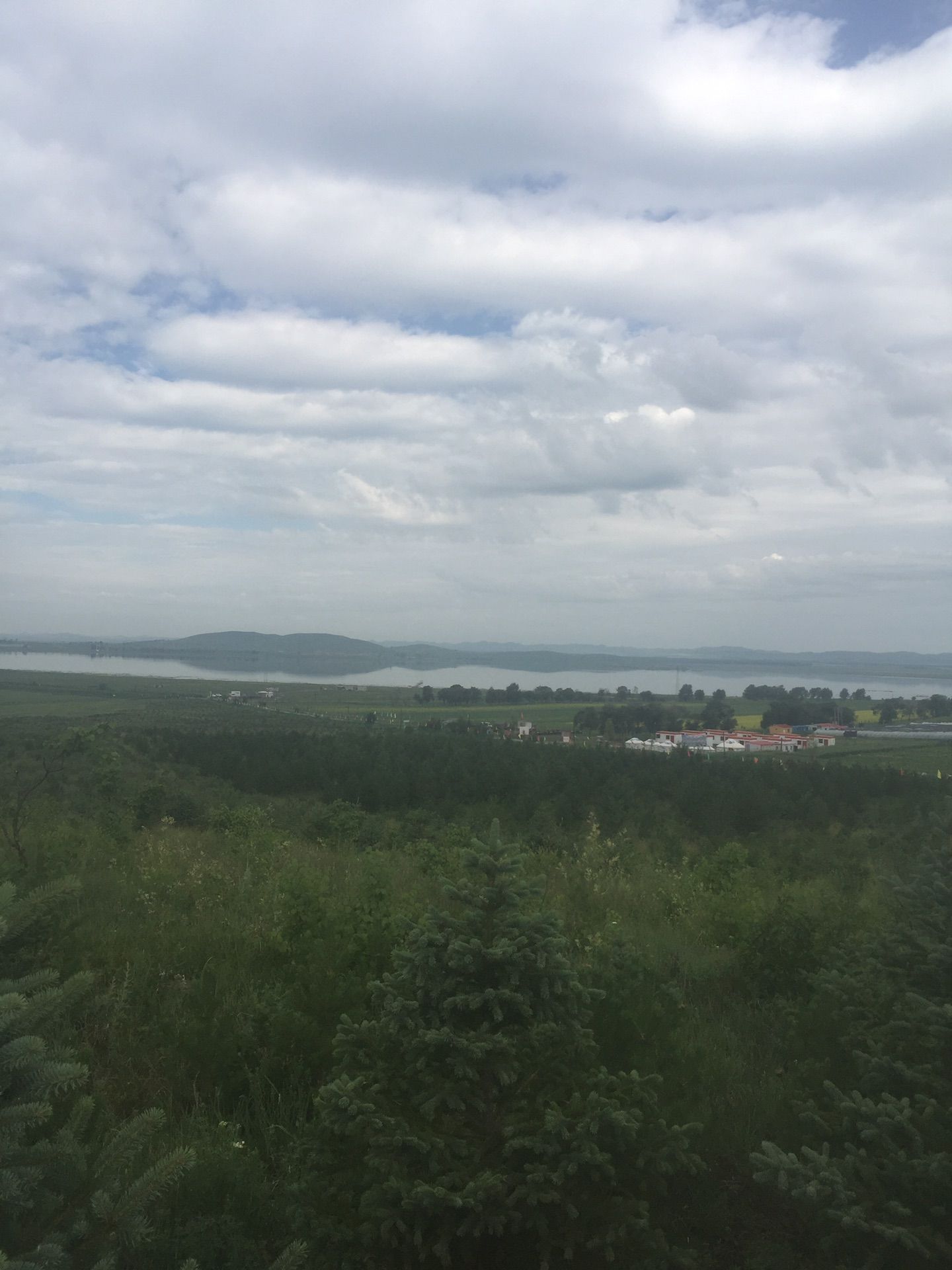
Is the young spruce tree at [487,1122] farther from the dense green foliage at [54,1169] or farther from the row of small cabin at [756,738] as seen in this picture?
the row of small cabin at [756,738]

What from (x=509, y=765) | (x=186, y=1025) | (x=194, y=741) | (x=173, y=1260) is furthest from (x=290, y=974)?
(x=194, y=741)

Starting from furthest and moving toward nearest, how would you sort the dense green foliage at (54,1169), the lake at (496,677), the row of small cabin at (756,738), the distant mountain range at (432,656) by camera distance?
the distant mountain range at (432,656)
the lake at (496,677)
the row of small cabin at (756,738)
the dense green foliage at (54,1169)

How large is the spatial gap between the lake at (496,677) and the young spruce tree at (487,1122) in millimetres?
51123

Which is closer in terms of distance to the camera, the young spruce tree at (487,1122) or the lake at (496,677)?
the young spruce tree at (487,1122)

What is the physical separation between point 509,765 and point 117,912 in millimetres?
20293

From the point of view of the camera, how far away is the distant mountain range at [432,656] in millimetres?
81000

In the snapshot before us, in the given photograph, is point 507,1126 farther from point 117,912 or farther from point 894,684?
point 894,684

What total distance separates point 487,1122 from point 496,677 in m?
73.9

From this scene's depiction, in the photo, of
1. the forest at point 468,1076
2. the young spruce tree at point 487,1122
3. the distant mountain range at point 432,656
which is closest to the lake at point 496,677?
the distant mountain range at point 432,656

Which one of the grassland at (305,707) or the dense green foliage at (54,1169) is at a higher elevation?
the dense green foliage at (54,1169)

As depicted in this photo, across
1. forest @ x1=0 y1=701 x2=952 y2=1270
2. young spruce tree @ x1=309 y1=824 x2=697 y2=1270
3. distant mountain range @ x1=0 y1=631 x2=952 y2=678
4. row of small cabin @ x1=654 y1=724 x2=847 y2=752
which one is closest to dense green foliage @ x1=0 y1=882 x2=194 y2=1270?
forest @ x1=0 y1=701 x2=952 y2=1270

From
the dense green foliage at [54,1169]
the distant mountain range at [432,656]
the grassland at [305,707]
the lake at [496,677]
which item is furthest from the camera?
the distant mountain range at [432,656]

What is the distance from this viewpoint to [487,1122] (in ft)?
9.51

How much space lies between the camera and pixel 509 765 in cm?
2634
